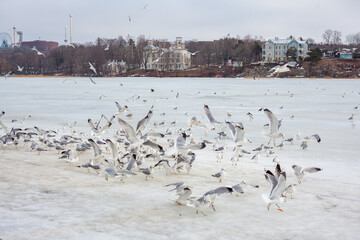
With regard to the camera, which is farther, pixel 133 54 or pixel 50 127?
pixel 133 54

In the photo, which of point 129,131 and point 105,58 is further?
point 105,58

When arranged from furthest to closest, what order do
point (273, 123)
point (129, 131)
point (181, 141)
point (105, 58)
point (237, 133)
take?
point (105, 58), point (273, 123), point (237, 133), point (129, 131), point (181, 141)

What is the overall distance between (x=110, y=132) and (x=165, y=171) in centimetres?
549

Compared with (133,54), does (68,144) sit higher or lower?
lower

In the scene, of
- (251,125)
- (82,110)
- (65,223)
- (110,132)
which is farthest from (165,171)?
(82,110)

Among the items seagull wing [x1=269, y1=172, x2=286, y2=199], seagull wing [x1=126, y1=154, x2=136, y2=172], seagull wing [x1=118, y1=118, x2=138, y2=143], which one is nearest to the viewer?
seagull wing [x1=269, y1=172, x2=286, y2=199]

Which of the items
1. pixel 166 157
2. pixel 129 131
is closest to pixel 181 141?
pixel 129 131

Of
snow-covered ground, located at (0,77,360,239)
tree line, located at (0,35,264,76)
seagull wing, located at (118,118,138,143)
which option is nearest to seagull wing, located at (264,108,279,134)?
snow-covered ground, located at (0,77,360,239)

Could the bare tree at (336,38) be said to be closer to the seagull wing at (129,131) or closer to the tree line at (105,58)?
the tree line at (105,58)

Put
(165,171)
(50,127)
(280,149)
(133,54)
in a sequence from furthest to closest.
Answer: (133,54), (50,127), (280,149), (165,171)

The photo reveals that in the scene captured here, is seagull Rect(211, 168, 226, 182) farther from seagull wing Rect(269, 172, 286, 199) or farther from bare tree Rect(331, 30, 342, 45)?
bare tree Rect(331, 30, 342, 45)

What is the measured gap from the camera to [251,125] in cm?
1534

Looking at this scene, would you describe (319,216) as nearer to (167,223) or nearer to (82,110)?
(167,223)

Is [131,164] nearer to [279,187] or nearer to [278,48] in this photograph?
[279,187]
